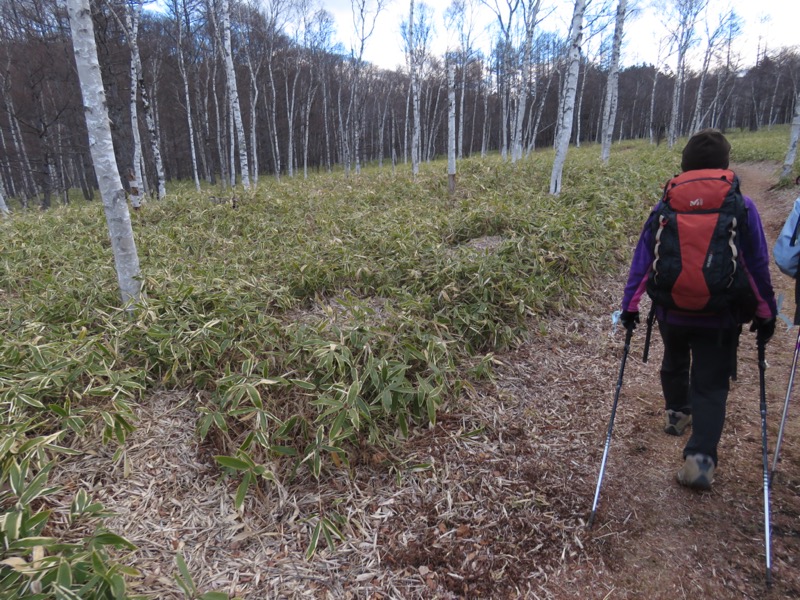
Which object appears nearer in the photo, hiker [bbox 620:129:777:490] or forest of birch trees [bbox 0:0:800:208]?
hiker [bbox 620:129:777:490]

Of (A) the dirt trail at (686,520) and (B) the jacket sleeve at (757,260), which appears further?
(B) the jacket sleeve at (757,260)

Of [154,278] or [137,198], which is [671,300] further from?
[137,198]

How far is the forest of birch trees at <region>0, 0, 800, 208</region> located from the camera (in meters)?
12.1

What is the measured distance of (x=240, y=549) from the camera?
86.0 inches

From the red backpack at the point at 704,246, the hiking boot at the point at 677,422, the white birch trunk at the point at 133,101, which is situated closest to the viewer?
the red backpack at the point at 704,246

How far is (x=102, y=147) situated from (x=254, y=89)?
1622cm

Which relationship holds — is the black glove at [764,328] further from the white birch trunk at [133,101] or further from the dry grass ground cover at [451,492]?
the white birch trunk at [133,101]

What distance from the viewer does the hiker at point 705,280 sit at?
2176 millimetres

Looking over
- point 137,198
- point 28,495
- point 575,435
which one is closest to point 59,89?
point 137,198

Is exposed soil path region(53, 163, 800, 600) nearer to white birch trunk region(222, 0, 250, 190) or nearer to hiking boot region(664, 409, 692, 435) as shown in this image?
hiking boot region(664, 409, 692, 435)

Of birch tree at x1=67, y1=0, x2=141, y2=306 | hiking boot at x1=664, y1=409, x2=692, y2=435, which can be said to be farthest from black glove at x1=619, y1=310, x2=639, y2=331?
birch tree at x1=67, y1=0, x2=141, y2=306

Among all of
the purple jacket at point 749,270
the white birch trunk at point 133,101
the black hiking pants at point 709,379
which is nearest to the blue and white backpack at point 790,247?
the purple jacket at point 749,270

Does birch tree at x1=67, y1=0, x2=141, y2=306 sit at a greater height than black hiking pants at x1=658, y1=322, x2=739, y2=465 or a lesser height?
greater

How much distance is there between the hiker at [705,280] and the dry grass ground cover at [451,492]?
424mm
